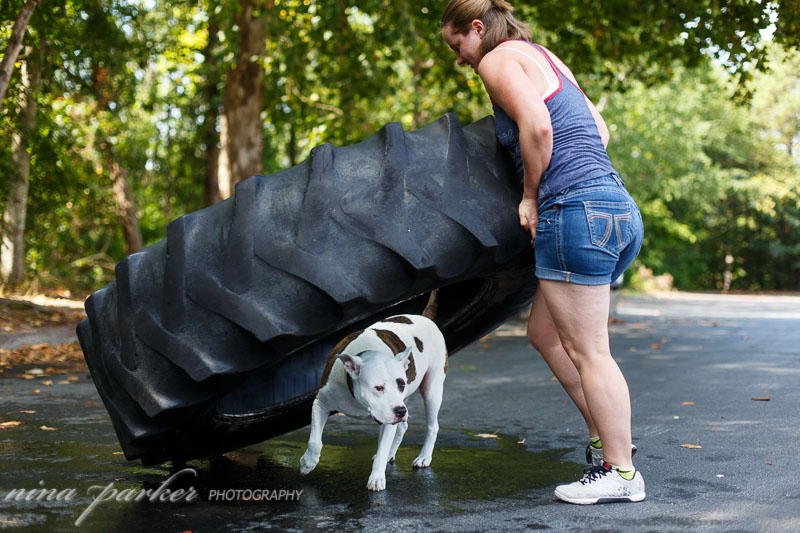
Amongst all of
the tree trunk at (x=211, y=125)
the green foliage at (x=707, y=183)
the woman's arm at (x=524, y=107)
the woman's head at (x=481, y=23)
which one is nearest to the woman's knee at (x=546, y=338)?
the woman's arm at (x=524, y=107)

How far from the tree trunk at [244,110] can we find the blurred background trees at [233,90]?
23mm

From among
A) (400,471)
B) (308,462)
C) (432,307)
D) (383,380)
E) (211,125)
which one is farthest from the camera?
(211,125)

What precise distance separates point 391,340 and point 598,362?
0.99 metres

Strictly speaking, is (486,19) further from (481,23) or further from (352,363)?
(352,363)

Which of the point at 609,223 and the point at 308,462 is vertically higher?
the point at 609,223

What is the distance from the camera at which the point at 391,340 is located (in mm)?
3789

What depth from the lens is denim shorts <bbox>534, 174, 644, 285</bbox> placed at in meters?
3.21

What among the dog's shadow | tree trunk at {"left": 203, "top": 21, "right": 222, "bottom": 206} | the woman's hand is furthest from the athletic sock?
tree trunk at {"left": 203, "top": 21, "right": 222, "bottom": 206}

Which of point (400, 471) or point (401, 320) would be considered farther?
point (401, 320)

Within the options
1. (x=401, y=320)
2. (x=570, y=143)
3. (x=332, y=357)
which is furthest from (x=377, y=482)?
(x=570, y=143)

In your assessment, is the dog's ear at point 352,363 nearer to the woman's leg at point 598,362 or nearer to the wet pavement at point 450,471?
the wet pavement at point 450,471

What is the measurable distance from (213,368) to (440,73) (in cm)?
1359

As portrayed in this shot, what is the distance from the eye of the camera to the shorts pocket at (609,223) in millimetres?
3211

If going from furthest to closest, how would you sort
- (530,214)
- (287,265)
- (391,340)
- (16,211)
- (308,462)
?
(16,211), (391,340), (308,462), (530,214), (287,265)
